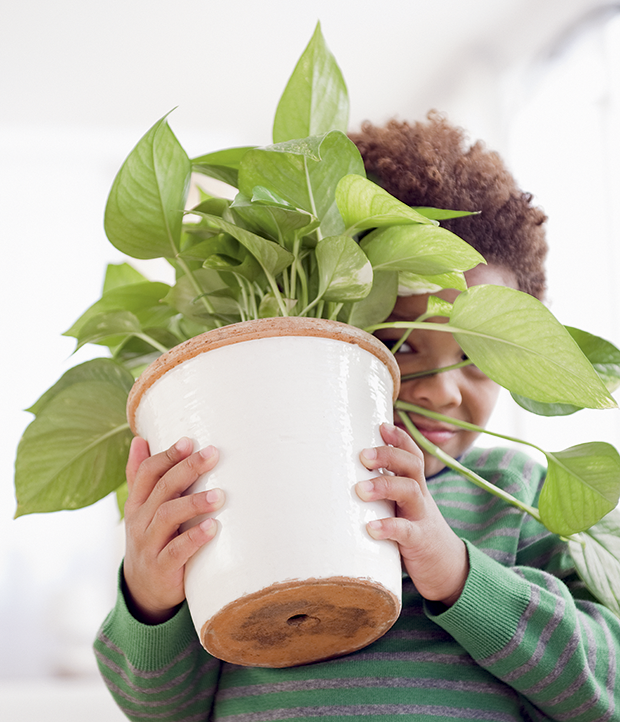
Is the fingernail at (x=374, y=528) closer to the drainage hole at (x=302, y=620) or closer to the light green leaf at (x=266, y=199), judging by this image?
the drainage hole at (x=302, y=620)

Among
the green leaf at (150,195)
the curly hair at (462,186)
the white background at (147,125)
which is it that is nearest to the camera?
the green leaf at (150,195)

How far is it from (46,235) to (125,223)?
1.68m

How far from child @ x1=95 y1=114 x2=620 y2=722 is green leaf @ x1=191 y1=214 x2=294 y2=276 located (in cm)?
16

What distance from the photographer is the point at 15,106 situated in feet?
6.68

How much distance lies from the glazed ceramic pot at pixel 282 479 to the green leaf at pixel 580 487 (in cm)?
17

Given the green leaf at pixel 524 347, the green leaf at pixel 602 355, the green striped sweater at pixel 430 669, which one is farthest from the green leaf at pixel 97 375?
the green leaf at pixel 602 355

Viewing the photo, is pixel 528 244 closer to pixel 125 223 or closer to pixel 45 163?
pixel 125 223

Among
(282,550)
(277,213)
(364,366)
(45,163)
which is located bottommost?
(282,550)

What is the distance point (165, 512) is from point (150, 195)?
0.26m

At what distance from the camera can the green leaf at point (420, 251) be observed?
0.51m

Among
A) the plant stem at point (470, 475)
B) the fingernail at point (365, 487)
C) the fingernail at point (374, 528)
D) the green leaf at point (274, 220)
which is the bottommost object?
the plant stem at point (470, 475)

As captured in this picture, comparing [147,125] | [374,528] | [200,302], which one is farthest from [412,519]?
[147,125]

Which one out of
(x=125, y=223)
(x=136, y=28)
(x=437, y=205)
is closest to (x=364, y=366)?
(x=125, y=223)

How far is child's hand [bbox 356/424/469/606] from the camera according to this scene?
502 mm
